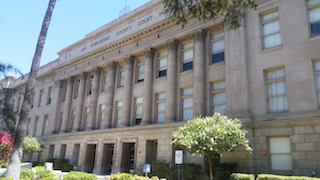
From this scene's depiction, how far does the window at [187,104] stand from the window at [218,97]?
7.05 ft

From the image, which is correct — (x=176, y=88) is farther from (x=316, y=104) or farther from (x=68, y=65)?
(x=68, y=65)

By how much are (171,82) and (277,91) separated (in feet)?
30.9

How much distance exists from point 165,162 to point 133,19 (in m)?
16.8

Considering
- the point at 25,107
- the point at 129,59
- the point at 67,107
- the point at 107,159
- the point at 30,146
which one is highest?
the point at 129,59

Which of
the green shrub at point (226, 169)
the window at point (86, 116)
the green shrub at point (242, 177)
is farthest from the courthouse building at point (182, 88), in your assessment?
the green shrub at point (242, 177)

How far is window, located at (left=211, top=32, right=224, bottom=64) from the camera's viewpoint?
23.4 m

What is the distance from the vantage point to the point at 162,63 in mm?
28109

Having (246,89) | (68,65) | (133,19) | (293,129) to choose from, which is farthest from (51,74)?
(293,129)

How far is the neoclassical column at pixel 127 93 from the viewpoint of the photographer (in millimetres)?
28891

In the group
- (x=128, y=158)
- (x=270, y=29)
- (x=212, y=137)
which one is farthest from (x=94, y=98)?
(x=270, y=29)

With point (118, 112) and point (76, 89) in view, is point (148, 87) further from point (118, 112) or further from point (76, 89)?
point (76, 89)

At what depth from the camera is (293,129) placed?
57.7 ft

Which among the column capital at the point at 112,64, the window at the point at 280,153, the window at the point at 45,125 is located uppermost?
the column capital at the point at 112,64

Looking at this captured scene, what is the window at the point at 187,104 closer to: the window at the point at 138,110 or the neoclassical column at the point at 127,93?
the window at the point at 138,110
